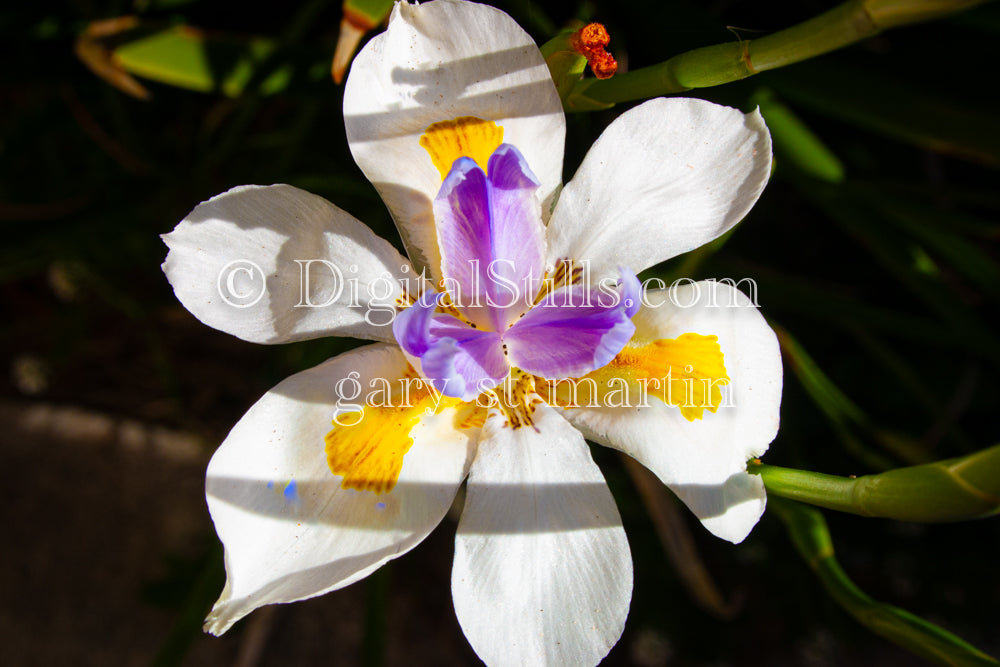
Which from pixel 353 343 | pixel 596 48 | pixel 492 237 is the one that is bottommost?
pixel 353 343

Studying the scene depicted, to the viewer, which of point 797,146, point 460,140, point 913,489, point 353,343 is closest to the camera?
point 913,489

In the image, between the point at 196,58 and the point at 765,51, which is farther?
the point at 196,58

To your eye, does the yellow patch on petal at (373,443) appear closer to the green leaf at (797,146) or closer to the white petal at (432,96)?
the white petal at (432,96)

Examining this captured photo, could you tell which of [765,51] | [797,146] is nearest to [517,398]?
[765,51]

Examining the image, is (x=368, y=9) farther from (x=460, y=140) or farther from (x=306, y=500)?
(x=306, y=500)

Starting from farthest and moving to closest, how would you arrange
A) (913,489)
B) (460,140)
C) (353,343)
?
1. (353,343)
2. (460,140)
3. (913,489)

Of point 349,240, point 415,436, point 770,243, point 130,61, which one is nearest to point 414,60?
point 349,240

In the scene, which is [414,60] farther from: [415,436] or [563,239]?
[415,436]
